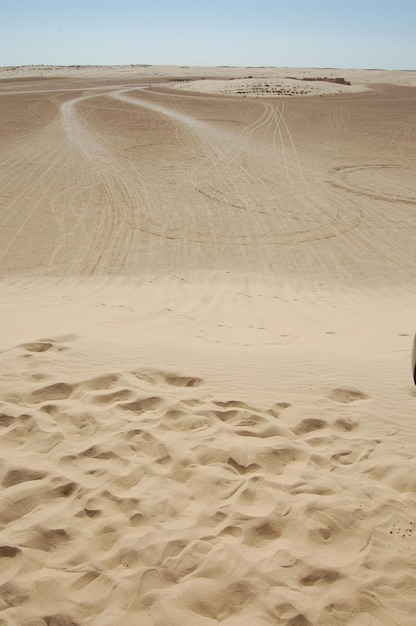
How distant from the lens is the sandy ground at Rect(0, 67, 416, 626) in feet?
9.95

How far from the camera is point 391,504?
3.63 meters

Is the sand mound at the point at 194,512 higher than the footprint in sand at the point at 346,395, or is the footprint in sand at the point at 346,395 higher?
the footprint in sand at the point at 346,395

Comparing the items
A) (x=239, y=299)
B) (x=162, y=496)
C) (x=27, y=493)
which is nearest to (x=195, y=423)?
(x=162, y=496)

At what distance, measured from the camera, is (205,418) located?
14.6 feet

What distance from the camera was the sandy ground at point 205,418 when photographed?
3033 mm

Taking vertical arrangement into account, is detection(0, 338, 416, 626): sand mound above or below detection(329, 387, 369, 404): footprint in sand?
below

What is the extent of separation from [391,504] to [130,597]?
6.09 ft

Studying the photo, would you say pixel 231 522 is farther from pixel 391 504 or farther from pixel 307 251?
pixel 307 251

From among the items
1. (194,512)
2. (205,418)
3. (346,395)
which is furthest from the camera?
(346,395)

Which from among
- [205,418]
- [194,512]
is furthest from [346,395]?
[194,512]

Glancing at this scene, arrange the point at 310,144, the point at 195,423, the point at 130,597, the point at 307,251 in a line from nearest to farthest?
the point at 130,597 < the point at 195,423 < the point at 307,251 < the point at 310,144

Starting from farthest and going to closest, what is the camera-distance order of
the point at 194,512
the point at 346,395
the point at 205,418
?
1. the point at 346,395
2. the point at 205,418
3. the point at 194,512

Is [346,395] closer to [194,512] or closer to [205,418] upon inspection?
[205,418]

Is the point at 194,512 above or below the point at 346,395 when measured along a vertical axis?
below
